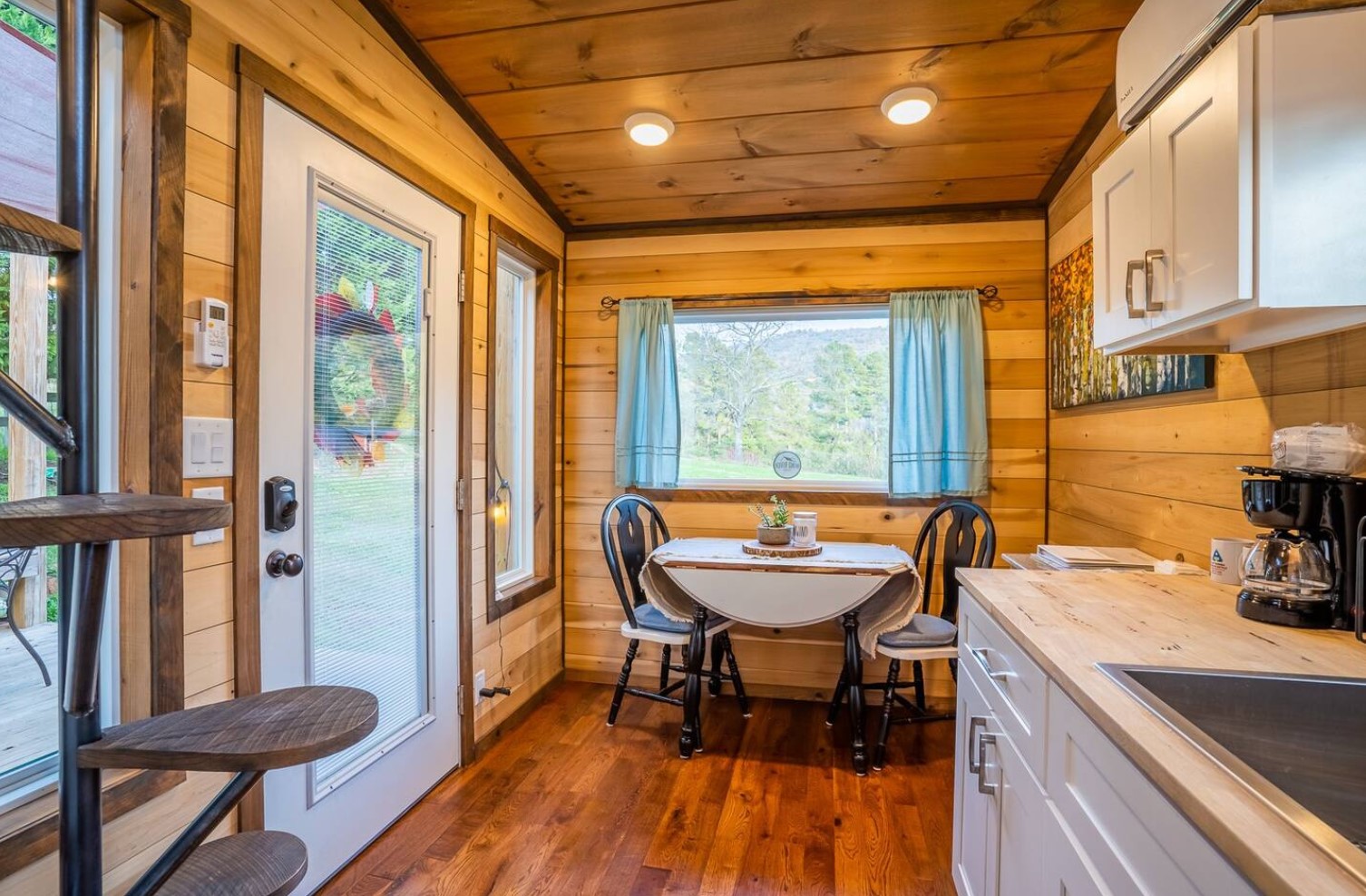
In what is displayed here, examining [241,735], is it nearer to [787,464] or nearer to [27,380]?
[27,380]

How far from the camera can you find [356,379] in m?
1.84

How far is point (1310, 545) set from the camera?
119 centimetres

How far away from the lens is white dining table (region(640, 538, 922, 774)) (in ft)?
7.82

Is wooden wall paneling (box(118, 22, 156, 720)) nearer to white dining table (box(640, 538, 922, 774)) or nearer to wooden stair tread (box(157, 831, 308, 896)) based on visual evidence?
wooden stair tread (box(157, 831, 308, 896))

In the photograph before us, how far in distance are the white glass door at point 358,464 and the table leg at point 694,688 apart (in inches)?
34.1

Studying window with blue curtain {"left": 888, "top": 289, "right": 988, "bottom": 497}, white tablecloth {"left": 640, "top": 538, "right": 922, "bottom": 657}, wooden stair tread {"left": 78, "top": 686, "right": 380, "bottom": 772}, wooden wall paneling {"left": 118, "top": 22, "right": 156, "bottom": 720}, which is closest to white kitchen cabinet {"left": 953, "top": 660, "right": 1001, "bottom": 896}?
white tablecloth {"left": 640, "top": 538, "right": 922, "bottom": 657}

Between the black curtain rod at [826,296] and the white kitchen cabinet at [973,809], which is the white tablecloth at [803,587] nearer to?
the white kitchen cabinet at [973,809]

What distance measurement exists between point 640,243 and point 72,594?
2840mm

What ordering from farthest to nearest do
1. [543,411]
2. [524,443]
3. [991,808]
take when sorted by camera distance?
[543,411]
[524,443]
[991,808]

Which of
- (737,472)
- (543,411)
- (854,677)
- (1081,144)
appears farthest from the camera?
(737,472)

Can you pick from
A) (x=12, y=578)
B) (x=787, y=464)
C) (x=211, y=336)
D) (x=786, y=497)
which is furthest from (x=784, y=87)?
(x=12, y=578)

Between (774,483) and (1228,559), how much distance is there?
1.85 meters

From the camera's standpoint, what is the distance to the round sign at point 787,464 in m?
3.13

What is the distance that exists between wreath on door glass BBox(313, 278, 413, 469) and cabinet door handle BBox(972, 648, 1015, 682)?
5.68ft
